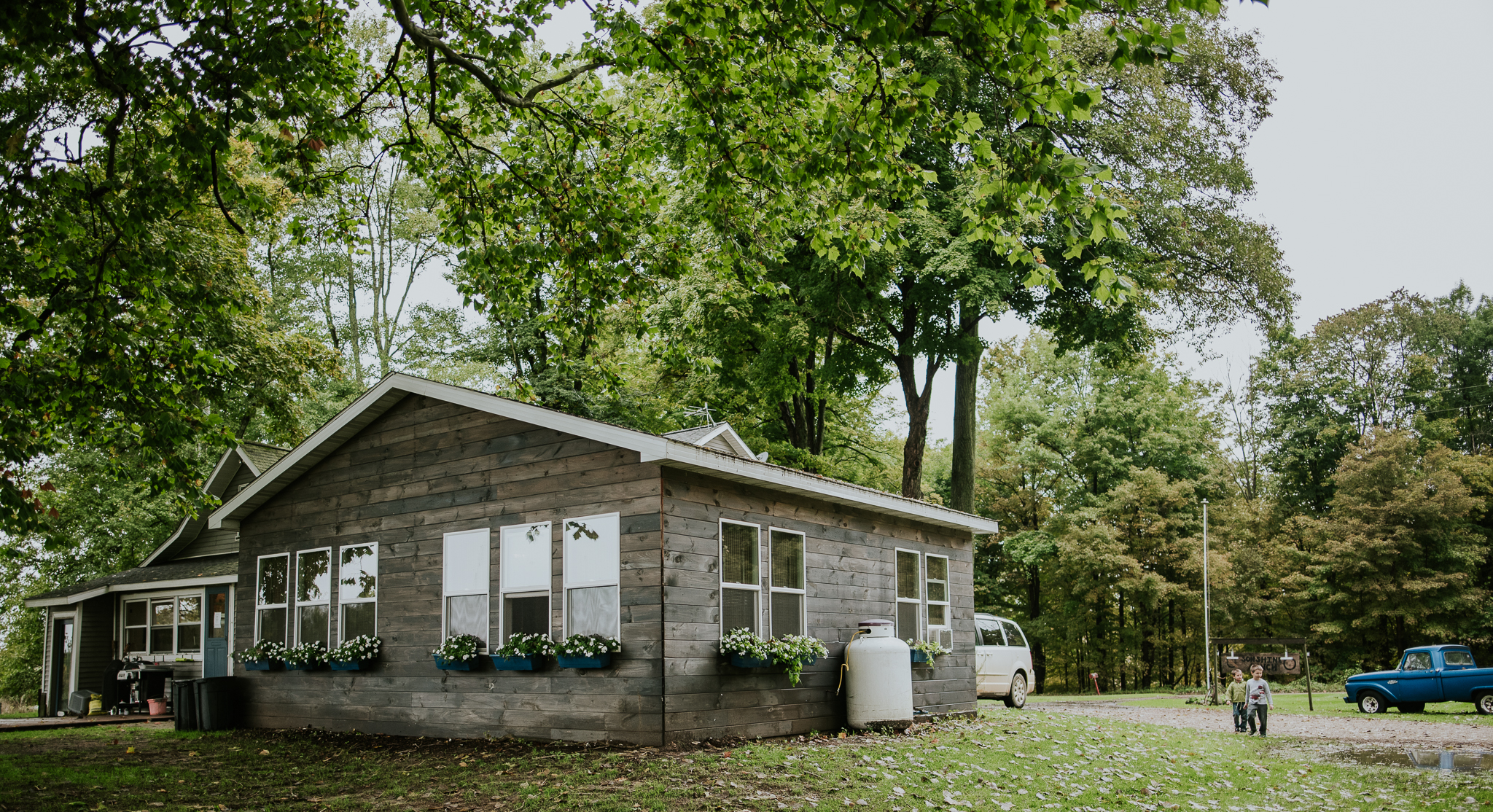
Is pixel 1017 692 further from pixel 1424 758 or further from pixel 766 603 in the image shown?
pixel 766 603

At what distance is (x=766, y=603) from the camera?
1257 cm

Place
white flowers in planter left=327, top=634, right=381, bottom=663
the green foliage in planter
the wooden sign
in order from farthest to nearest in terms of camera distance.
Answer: the wooden sign < the green foliage in planter < white flowers in planter left=327, top=634, right=381, bottom=663

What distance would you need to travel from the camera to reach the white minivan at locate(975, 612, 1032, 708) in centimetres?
2020

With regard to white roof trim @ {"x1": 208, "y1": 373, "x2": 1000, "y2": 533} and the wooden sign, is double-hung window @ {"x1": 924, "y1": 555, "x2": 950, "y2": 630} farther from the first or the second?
the wooden sign

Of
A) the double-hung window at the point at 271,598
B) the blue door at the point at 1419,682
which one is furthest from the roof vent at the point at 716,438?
the blue door at the point at 1419,682

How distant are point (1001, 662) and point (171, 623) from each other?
17.5m

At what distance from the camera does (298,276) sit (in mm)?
30891

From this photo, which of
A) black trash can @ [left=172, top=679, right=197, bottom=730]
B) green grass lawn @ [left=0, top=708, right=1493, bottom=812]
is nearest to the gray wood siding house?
green grass lawn @ [left=0, top=708, right=1493, bottom=812]

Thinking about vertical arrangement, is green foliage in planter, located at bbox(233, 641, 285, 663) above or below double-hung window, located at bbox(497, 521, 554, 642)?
below

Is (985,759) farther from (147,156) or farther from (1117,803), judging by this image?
(147,156)

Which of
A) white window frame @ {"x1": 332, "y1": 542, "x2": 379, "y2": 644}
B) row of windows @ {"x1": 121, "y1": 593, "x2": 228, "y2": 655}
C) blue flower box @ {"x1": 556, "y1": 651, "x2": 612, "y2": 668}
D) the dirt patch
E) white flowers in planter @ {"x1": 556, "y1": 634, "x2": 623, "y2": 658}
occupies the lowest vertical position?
the dirt patch

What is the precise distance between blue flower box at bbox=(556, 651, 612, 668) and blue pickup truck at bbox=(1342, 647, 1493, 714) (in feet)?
60.8

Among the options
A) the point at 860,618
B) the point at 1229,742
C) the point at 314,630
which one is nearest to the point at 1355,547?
the point at 1229,742

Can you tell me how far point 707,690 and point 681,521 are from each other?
1.87m
